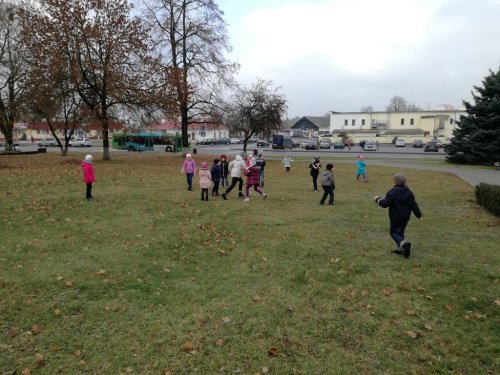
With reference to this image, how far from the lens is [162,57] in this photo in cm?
3316

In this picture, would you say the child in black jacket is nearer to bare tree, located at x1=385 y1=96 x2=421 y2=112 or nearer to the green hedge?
the green hedge

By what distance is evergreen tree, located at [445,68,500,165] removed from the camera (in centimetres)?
3011

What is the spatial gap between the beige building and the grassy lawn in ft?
248

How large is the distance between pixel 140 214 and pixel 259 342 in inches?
292

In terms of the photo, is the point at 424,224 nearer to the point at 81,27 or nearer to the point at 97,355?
the point at 97,355

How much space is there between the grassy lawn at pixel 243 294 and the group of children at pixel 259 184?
0.62 m

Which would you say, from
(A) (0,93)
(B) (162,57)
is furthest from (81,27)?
(A) (0,93)

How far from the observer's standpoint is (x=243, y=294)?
5754 millimetres

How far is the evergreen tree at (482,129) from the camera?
30.1 metres

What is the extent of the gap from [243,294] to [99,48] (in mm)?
25670

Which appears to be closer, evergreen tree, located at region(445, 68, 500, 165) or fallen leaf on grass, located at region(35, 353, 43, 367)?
fallen leaf on grass, located at region(35, 353, 43, 367)

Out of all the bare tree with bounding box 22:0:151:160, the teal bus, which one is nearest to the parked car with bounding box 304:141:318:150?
the teal bus

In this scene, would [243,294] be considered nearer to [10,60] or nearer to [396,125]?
[10,60]

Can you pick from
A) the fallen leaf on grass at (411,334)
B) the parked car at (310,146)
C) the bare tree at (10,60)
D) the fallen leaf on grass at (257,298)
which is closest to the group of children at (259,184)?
the fallen leaf on grass at (411,334)
